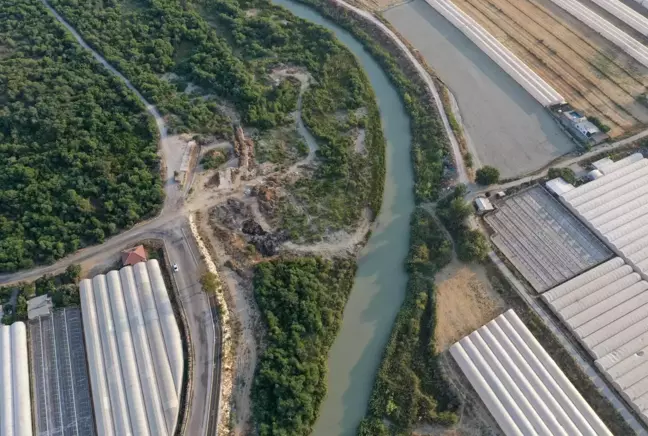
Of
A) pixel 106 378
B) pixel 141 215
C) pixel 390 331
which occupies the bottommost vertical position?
pixel 390 331

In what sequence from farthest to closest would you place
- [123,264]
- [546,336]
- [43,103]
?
[43,103]
[123,264]
[546,336]

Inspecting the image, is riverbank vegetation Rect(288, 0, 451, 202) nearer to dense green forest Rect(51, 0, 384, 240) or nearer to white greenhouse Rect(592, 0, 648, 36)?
dense green forest Rect(51, 0, 384, 240)

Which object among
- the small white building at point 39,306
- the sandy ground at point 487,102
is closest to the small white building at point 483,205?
the sandy ground at point 487,102

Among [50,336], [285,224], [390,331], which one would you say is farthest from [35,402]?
[390,331]

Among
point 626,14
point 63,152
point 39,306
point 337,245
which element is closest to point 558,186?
point 337,245

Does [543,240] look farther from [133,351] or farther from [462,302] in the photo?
[133,351]

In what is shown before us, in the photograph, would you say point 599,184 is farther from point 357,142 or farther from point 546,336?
point 357,142
